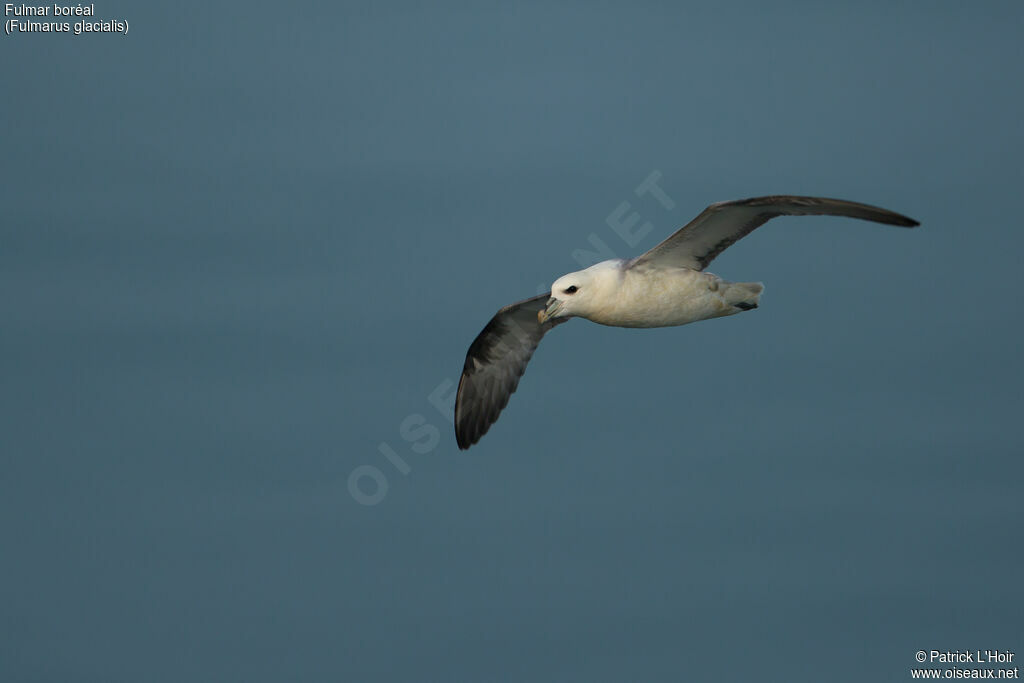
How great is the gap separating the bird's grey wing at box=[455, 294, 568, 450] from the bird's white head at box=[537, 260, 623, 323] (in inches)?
114

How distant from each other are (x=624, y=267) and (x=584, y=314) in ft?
2.56

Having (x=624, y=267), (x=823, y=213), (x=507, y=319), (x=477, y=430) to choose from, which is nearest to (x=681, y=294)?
(x=624, y=267)

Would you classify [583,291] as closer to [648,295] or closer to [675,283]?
[648,295]

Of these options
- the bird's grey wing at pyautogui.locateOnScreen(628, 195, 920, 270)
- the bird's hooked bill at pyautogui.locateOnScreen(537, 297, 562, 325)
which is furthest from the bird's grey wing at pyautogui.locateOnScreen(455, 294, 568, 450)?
the bird's grey wing at pyautogui.locateOnScreen(628, 195, 920, 270)

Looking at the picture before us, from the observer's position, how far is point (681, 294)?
17406 mm

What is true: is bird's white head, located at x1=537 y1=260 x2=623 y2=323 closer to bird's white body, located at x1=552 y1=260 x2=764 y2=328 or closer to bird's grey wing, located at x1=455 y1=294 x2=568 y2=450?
bird's white body, located at x1=552 y1=260 x2=764 y2=328

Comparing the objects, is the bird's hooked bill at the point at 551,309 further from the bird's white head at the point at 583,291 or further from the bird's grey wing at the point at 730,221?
the bird's grey wing at the point at 730,221

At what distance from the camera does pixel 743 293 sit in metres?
17.7

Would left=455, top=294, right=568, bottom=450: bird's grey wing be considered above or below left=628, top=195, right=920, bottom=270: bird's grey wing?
below

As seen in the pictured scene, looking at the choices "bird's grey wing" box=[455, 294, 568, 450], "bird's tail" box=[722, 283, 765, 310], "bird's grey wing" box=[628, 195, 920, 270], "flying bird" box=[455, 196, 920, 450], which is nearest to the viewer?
"bird's grey wing" box=[628, 195, 920, 270]

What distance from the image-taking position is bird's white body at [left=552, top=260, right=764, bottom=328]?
56.2 feet

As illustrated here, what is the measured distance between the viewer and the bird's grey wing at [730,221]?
15.8 metres

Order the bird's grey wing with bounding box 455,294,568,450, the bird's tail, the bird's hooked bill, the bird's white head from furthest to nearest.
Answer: the bird's grey wing with bounding box 455,294,568,450
the bird's tail
the bird's hooked bill
the bird's white head

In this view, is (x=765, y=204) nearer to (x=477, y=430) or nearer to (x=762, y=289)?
(x=762, y=289)
